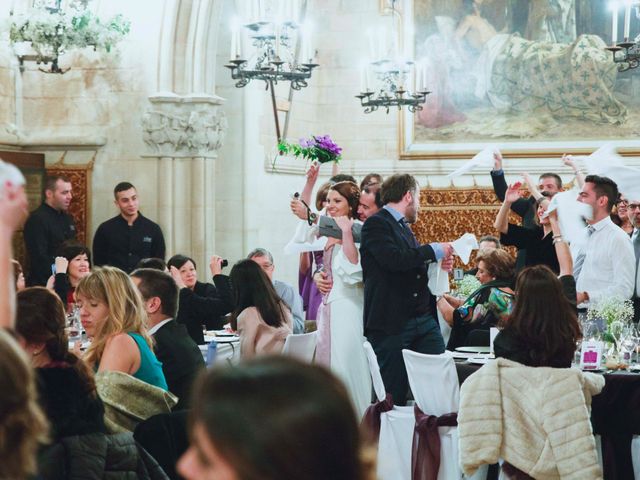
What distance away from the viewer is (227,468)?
1.16 meters

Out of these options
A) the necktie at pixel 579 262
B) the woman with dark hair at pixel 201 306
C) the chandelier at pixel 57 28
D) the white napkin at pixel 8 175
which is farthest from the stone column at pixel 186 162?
the white napkin at pixel 8 175

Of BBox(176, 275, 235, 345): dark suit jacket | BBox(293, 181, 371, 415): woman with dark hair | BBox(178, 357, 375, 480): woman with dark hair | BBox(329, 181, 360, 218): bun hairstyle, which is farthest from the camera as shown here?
BBox(329, 181, 360, 218): bun hairstyle

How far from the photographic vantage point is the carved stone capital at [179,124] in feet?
31.4

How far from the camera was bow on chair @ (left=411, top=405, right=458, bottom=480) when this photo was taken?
516 cm

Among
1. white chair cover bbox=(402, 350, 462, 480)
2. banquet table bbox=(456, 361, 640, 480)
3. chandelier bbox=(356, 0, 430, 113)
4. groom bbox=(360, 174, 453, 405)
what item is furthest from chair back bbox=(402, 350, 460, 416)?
chandelier bbox=(356, 0, 430, 113)

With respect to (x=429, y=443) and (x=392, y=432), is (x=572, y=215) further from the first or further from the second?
(x=429, y=443)

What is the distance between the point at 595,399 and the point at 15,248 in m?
5.39

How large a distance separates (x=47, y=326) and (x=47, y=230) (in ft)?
17.9

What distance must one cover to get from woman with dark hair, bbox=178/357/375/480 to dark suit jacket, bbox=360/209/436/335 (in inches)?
185

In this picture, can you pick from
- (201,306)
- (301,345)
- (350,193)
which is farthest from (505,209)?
(201,306)

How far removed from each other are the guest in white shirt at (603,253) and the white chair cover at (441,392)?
1.59 meters

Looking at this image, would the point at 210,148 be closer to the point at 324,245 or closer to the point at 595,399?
the point at 324,245

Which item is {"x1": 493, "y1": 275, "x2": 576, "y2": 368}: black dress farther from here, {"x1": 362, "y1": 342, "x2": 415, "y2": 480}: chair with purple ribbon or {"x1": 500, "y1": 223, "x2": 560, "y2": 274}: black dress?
{"x1": 500, "y1": 223, "x2": 560, "y2": 274}: black dress

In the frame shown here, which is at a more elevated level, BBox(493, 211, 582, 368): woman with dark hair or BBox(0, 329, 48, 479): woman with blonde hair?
BBox(0, 329, 48, 479): woman with blonde hair
